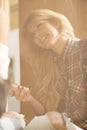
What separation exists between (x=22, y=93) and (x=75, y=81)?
310 mm

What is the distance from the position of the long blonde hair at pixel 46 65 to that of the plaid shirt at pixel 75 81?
0.05 metres

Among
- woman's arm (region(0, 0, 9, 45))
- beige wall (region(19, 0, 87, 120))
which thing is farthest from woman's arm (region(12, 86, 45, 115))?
woman's arm (region(0, 0, 9, 45))

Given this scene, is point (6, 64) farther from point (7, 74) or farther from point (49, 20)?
point (49, 20)

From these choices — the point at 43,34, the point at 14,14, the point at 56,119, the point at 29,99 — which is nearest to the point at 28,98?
the point at 29,99

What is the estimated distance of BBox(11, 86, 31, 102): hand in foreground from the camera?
196 centimetres

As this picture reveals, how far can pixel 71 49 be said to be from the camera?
6.81ft

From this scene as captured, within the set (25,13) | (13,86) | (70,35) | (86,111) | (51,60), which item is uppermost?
(25,13)

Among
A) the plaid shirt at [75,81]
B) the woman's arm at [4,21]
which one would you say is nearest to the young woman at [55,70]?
the plaid shirt at [75,81]

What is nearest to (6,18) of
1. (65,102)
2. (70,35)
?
(70,35)

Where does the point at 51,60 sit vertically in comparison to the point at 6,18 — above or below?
below

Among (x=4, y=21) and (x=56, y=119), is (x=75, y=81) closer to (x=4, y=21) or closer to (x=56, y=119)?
(x=56, y=119)

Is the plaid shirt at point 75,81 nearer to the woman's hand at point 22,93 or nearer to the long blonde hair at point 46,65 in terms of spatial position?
the long blonde hair at point 46,65

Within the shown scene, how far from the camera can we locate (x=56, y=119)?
6.39 feet

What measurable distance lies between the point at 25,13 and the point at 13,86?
1.45 ft
